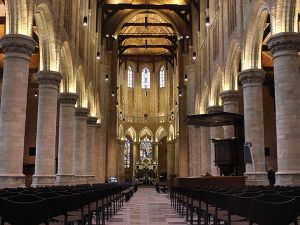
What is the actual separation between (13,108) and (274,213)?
1344 cm

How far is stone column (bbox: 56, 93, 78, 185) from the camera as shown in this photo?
26.1 m

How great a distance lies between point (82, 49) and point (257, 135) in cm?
1547

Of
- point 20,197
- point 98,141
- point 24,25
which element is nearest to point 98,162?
point 98,141

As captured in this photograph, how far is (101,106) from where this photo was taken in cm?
4556

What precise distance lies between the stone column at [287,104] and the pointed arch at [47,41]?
11434 mm

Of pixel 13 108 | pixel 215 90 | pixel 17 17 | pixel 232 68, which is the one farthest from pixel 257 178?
pixel 17 17

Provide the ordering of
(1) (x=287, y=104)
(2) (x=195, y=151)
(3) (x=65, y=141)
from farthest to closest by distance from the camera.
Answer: (2) (x=195, y=151), (3) (x=65, y=141), (1) (x=287, y=104)

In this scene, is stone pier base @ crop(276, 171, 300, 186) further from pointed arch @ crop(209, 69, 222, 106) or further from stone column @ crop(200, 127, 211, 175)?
stone column @ crop(200, 127, 211, 175)

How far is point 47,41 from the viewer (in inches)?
865

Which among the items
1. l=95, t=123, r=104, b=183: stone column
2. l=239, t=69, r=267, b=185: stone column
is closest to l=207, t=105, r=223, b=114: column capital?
l=239, t=69, r=267, b=185: stone column

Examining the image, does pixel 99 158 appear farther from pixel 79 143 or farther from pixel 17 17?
pixel 17 17

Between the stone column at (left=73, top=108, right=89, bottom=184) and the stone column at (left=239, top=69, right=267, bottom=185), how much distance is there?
551 inches

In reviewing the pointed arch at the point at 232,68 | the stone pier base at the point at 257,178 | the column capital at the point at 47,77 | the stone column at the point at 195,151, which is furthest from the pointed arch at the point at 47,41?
the stone column at the point at 195,151

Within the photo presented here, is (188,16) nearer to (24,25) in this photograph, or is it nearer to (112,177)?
(112,177)
